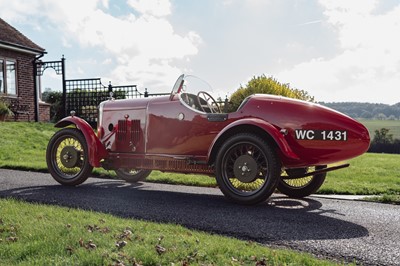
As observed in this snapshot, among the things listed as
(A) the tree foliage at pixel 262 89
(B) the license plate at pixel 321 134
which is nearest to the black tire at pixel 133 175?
(B) the license plate at pixel 321 134

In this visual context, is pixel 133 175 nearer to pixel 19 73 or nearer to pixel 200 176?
pixel 200 176

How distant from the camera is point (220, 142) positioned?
17.8 feet

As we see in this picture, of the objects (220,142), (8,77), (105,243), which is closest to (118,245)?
(105,243)

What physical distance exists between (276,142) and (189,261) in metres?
2.34

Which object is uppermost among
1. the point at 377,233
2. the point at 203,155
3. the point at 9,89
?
the point at 9,89

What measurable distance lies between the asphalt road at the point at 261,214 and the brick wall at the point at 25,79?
13.5 meters

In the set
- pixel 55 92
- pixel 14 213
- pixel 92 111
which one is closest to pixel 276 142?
pixel 14 213

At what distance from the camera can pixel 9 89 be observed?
746 inches

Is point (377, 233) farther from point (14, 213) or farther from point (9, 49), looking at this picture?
point (9, 49)

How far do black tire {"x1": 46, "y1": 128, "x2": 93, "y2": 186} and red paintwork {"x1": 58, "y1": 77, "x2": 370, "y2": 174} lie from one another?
20 cm

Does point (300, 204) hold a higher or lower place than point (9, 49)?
lower

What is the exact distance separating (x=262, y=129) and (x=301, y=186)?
136 cm

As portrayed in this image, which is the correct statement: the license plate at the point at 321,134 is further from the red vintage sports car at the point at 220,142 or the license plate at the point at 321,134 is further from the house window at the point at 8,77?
the house window at the point at 8,77

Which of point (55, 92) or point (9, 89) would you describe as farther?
point (55, 92)
